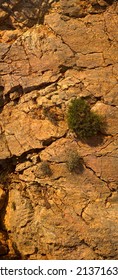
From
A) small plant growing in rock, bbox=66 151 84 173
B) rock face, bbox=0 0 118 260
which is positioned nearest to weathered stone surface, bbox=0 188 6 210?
rock face, bbox=0 0 118 260

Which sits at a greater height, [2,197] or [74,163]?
[74,163]

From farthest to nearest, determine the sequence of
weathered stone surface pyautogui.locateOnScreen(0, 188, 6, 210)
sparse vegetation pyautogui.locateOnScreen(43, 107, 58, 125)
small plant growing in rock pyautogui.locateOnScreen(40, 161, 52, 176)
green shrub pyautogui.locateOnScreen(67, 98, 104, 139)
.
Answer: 1. weathered stone surface pyautogui.locateOnScreen(0, 188, 6, 210)
2. sparse vegetation pyautogui.locateOnScreen(43, 107, 58, 125)
3. small plant growing in rock pyautogui.locateOnScreen(40, 161, 52, 176)
4. green shrub pyautogui.locateOnScreen(67, 98, 104, 139)

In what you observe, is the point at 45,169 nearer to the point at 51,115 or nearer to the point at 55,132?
the point at 55,132

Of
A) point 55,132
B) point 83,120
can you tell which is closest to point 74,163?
point 55,132

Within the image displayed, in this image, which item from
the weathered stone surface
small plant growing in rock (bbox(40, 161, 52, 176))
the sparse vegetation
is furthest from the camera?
the weathered stone surface

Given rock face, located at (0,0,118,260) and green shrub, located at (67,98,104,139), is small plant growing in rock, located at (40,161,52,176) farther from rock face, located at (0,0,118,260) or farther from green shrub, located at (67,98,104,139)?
green shrub, located at (67,98,104,139)

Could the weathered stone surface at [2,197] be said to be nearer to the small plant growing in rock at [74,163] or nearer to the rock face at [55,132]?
the rock face at [55,132]

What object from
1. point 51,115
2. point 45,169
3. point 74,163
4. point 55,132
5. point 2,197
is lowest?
point 2,197
